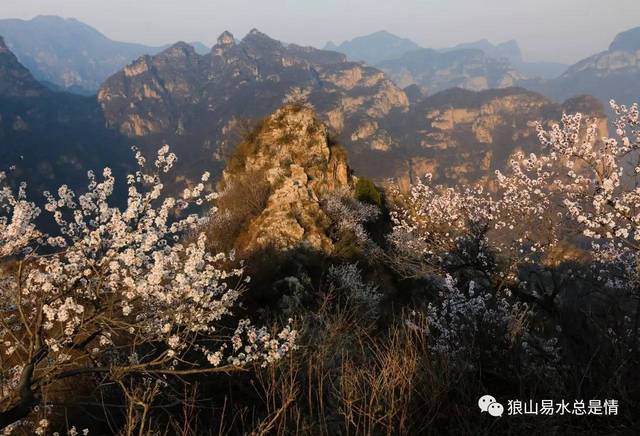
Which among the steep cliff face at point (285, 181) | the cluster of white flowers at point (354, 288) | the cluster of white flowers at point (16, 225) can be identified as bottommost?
the cluster of white flowers at point (354, 288)

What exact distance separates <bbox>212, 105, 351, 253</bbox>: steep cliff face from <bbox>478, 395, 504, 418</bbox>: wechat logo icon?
20.0 metres

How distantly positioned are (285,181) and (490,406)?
81.5ft

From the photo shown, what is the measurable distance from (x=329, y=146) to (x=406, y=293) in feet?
49.1

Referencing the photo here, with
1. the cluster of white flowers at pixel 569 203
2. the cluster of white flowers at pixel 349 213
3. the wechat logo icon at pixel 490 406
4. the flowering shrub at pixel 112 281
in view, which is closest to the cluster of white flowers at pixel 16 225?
the flowering shrub at pixel 112 281

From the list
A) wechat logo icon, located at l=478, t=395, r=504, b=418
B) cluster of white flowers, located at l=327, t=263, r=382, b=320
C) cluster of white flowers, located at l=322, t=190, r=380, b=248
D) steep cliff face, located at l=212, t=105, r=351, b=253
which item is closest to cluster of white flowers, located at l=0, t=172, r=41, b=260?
wechat logo icon, located at l=478, t=395, r=504, b=418

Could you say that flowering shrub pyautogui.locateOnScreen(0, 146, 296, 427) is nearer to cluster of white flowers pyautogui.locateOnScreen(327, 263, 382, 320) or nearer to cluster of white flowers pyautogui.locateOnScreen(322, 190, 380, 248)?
cluster of white flowers pyautogui.locateOnScreen(327, 263, 382, 320)

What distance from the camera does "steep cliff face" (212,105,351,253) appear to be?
26969 mm

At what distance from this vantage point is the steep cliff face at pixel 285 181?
2697 centimetres

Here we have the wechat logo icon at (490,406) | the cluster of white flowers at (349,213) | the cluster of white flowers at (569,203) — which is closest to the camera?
the wechat logo icon at (490,406)

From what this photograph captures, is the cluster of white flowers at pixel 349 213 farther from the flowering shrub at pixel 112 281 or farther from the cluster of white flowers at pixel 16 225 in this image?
the cluster of white flowers at pixel 16 225

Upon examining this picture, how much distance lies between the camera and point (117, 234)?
1027cm

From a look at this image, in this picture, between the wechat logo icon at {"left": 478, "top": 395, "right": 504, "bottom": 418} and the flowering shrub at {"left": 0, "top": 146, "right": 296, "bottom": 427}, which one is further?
→ the flowering shrub at {"left": 0, "top": 146, "right": 296, "bottom": 427}

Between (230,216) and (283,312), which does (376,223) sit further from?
(283,312)

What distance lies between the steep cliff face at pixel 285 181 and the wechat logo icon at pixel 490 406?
20009mm
